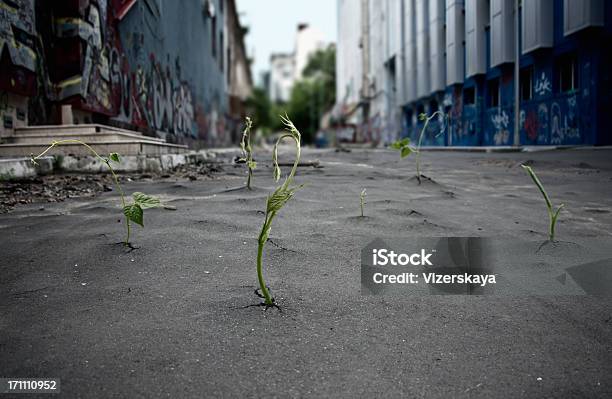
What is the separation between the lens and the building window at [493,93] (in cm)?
1920

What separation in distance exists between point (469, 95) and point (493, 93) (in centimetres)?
194

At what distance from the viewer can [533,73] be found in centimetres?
1644

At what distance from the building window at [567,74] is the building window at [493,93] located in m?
3.85

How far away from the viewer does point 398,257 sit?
2.67 metres

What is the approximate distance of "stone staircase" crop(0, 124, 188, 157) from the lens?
20.2ft

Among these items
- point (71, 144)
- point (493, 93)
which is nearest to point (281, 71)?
point (493, 93)

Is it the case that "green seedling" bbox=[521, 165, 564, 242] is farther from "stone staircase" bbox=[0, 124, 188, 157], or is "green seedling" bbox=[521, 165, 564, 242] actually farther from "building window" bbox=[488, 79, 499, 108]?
"building window" bbox=[488, 79, 499, 108]

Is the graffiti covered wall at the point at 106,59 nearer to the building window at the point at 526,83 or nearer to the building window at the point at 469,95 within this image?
the building window at the point at 469,95

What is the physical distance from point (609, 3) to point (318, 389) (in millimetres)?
14379

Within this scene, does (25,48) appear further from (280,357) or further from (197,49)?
(197,49)

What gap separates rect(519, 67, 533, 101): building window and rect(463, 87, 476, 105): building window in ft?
11.0

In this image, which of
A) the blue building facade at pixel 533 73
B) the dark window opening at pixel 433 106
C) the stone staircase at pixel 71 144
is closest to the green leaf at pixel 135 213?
the stone staircase at pixel 71 144

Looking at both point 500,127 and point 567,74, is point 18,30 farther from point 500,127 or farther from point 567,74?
point 500,127

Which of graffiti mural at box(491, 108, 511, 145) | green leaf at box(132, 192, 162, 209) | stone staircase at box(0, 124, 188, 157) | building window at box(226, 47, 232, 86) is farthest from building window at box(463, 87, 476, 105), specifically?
green leaf at box(132, 192, 162, 209)
